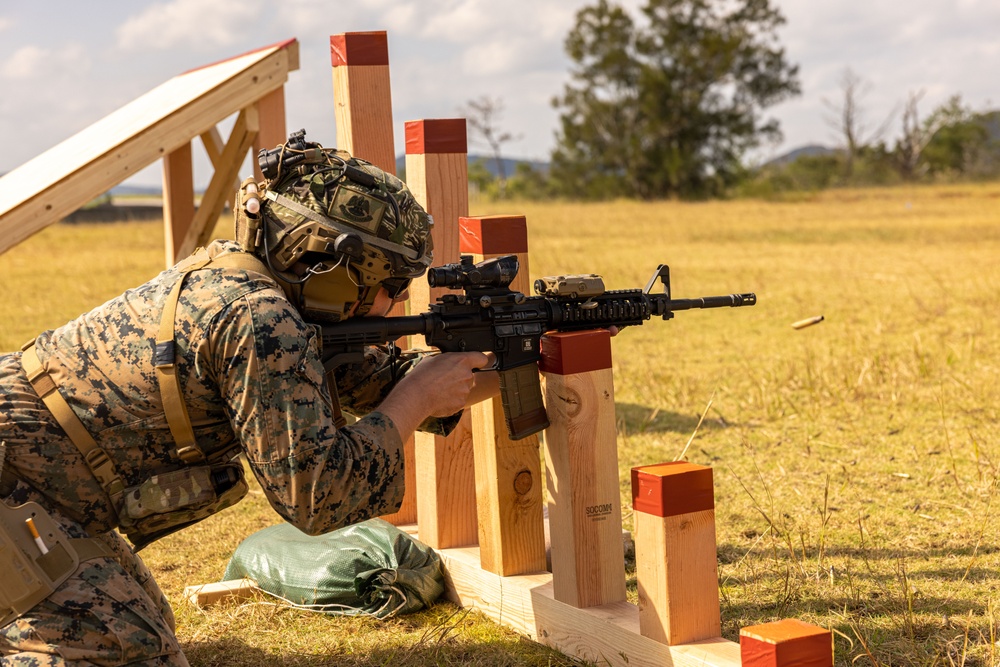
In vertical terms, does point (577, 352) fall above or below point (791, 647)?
above

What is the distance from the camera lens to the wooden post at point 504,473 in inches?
146

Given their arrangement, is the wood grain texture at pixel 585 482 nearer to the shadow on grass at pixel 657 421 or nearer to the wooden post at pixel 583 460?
the wooden post at pixel 583 460

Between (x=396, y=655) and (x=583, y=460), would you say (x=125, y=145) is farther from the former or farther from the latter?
(x=583, y=460)

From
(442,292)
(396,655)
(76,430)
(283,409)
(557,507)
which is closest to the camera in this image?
(283,409)

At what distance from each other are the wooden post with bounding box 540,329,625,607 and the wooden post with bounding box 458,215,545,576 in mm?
361

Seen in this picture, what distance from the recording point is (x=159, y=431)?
292 centimetres

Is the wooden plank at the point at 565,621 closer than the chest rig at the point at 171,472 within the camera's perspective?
No

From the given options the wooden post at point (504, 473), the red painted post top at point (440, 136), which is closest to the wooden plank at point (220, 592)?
the wooden post at point (504, 473)

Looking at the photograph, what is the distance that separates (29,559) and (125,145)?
146 inches

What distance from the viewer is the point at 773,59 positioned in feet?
148

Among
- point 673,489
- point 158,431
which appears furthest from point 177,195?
point 673,489

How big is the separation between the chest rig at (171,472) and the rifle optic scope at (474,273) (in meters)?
0.56

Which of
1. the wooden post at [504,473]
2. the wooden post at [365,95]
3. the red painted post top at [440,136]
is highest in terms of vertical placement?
the wooden post at [365,95]

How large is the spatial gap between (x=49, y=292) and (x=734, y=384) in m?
10.3
